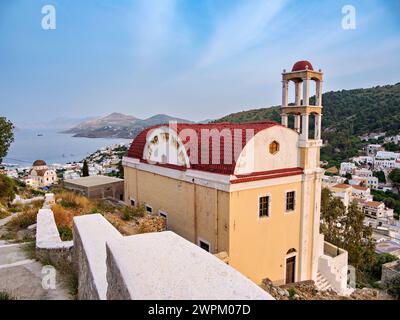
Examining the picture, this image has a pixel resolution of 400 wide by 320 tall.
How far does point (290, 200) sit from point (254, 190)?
1.89m

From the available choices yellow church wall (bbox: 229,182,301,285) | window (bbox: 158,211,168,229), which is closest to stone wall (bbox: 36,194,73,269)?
yellow church wall (bbox: 229,182,301,285)

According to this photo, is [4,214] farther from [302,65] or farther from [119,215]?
[302,65]

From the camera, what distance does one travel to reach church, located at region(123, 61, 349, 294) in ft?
33.8

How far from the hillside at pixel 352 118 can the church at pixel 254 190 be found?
69.8 metres

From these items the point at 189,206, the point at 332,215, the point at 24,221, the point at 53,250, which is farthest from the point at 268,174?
the point at 332,215

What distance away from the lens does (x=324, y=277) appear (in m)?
13.6

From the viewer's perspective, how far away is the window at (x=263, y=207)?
35.3 ft

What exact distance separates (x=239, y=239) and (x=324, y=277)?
5.69 m

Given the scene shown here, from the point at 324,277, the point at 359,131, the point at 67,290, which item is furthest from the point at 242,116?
the point at 67,290

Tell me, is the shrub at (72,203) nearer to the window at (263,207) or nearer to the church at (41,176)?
the window at (263,207)

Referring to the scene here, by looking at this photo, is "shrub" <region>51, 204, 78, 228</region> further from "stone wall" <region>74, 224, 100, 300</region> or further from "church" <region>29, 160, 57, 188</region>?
"church" <region>29, 160, 57, 188</region>

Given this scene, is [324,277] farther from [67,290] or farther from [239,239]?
[67,290]

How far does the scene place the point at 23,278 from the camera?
5.95 metres

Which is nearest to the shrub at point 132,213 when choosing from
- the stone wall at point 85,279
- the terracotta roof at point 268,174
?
the terracotta roof at point 268,174
